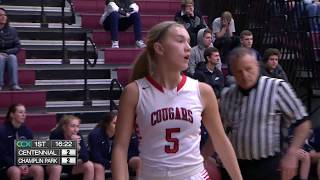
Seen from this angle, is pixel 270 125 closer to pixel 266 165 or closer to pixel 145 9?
pixel 266 165

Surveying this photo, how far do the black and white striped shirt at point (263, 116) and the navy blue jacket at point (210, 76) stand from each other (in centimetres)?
609

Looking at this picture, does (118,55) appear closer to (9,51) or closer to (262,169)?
(9,51)

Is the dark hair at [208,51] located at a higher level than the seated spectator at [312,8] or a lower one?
lower

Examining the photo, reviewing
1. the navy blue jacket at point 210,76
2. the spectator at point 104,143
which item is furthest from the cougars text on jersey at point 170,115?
the navy blue jacket at point 210,76

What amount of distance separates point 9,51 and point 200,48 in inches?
137

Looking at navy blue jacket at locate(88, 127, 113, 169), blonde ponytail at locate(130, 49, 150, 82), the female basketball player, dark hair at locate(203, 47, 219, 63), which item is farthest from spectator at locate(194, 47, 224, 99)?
the female basketball player

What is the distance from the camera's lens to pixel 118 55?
531 inches

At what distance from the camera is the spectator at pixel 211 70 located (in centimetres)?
1191

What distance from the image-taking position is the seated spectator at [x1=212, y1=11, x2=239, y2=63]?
13992 millimetres

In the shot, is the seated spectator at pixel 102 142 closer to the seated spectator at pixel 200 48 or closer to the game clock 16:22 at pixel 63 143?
the game clock 16:22 at pixel 63 143

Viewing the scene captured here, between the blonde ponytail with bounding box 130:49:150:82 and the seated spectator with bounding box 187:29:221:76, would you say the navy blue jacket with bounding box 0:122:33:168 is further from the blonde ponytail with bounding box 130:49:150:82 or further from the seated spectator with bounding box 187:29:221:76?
the blonde ponytail with bounding box 130:49:150:82

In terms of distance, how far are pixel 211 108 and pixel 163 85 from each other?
1.10 ft

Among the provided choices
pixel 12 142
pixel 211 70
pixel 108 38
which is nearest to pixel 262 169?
pixel 12 142

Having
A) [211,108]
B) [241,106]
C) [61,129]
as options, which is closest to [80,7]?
[61,129]
